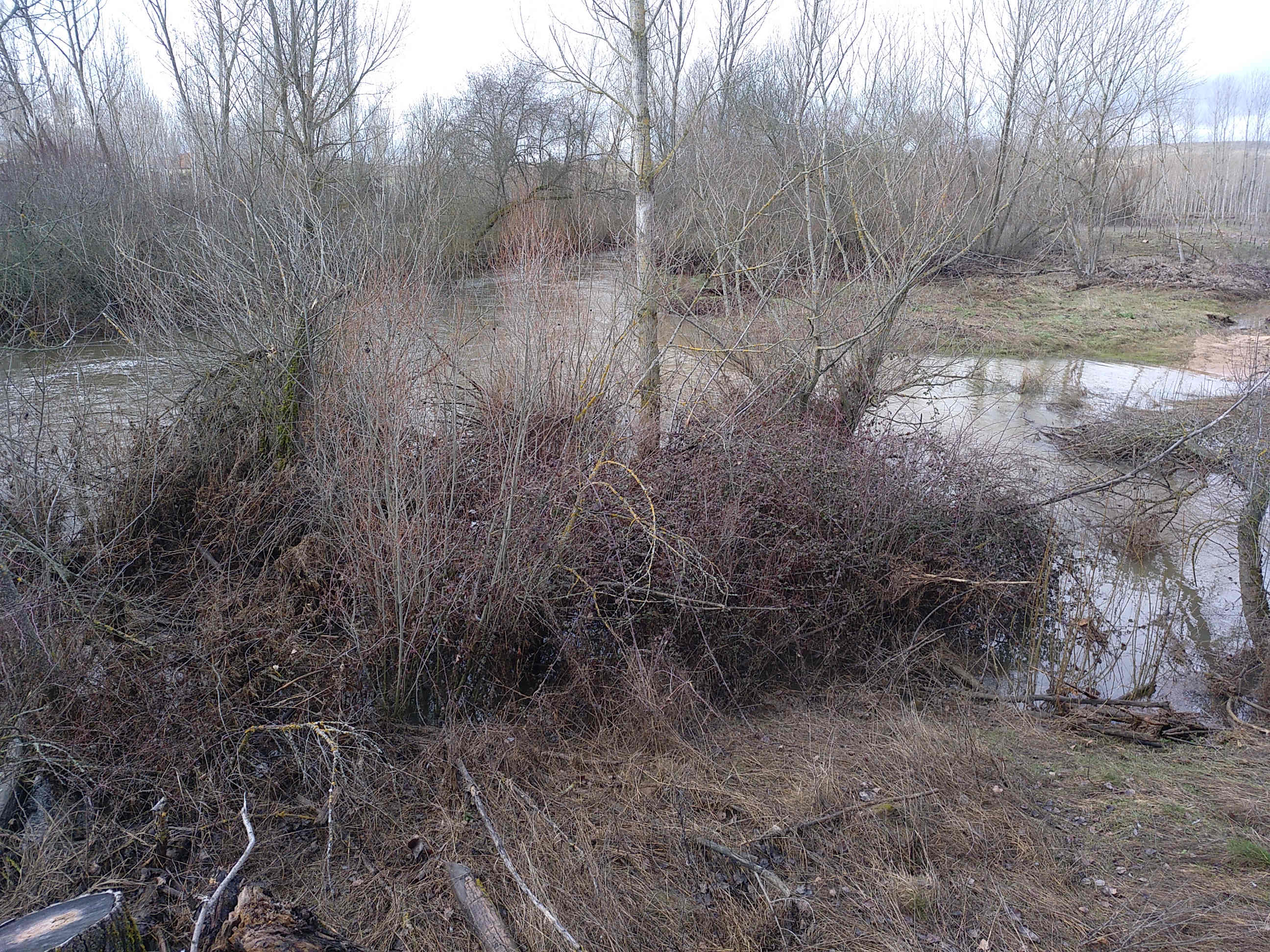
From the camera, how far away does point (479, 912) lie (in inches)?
133

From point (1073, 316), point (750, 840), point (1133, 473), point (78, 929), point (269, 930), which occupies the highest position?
point (1073, 316)

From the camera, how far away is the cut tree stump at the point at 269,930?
2436mm

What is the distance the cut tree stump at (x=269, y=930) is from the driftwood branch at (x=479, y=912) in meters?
0.82

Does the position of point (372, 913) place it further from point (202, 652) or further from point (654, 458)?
point (654, 458)

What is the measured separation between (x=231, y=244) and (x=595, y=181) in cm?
535

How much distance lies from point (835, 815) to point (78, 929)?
10.2 feet

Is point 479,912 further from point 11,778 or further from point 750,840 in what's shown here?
point 11,778

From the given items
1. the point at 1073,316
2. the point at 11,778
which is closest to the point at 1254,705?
the point at 11,778

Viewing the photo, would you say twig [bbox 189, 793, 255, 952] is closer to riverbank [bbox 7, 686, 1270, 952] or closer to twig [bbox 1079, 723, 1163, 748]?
riverbank [bbox 7, 686, 1270, 952]

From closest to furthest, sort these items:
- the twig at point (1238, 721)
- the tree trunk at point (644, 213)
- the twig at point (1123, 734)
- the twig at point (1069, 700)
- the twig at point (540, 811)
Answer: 1. the twig at point (540, 811)
2. the twig at point (1123, 734)
3. the twig at point (1238, 721)
4. the twig at point (1069, 700)
5. the tree trunk at point (644, 213)

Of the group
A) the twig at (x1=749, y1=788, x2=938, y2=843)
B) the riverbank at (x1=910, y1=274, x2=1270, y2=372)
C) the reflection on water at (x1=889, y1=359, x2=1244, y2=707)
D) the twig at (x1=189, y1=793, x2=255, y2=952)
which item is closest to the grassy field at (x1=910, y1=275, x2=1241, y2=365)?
the riverbank at (x1=910, y1=274, x2=1270, y2=372)

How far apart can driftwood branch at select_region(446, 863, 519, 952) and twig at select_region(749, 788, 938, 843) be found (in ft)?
4.05

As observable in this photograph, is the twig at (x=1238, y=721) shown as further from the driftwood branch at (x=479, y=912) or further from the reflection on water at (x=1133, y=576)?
the driftwood branch at (x=479, y=912)

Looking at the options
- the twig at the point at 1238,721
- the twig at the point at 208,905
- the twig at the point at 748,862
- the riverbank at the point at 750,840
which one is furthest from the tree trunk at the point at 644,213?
the twig at the point at 208,905
